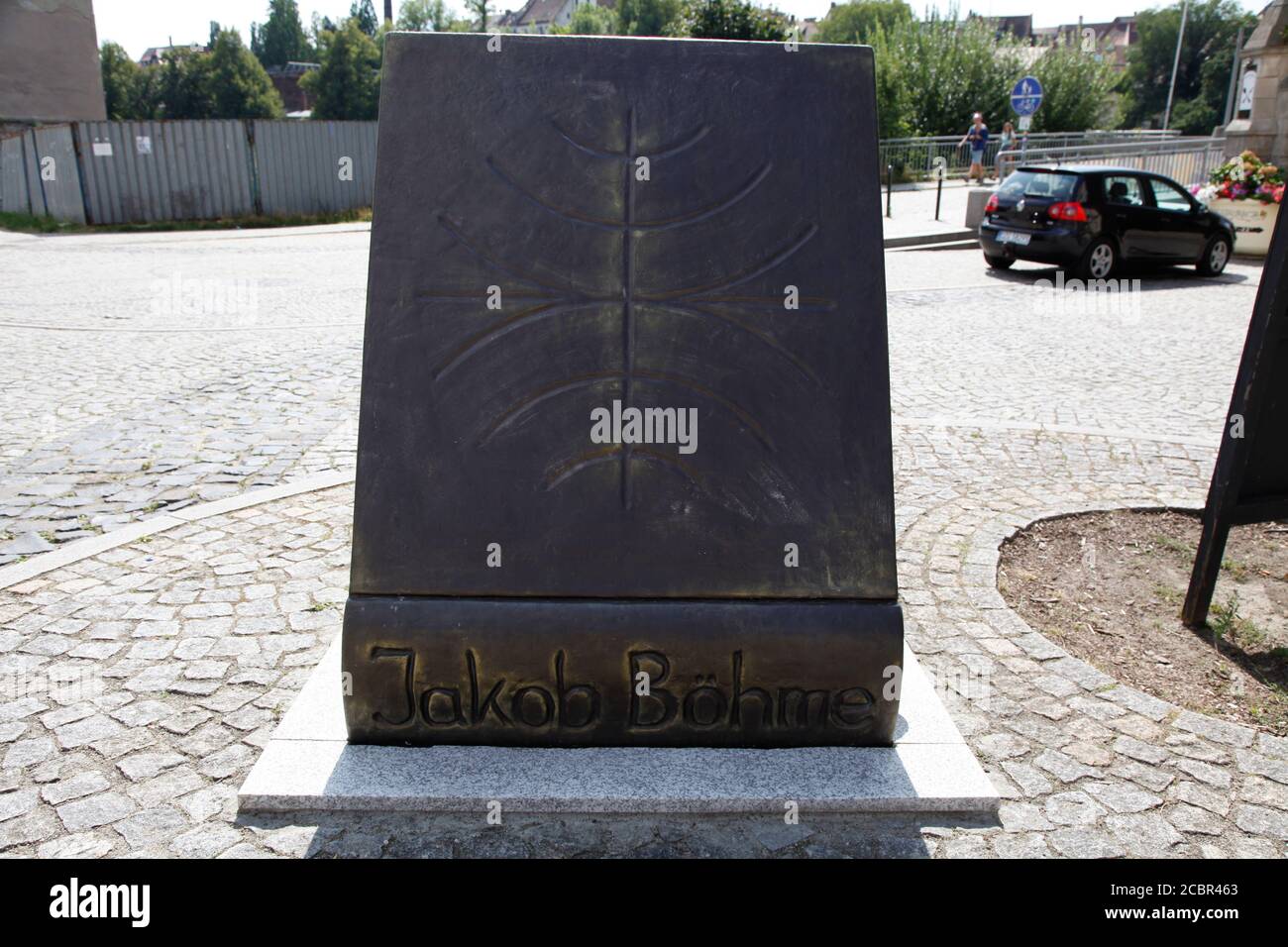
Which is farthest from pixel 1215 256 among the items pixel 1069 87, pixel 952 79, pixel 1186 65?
pixel 1186 65

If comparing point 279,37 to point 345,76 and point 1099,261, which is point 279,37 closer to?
point 345,76

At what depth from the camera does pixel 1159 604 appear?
4.41 metres

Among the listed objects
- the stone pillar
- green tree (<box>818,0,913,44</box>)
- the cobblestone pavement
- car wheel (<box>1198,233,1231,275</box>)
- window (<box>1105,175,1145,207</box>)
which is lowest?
the cobblestone pavement

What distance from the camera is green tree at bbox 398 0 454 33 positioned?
8950 cm

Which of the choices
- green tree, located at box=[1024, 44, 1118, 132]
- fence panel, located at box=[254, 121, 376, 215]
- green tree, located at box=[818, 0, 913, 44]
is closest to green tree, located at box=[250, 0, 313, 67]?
green tree, located at box=[818, 0, 913, 44]

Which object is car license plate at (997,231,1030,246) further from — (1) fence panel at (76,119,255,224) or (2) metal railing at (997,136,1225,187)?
(1) fence panel at (76,119,255,224)

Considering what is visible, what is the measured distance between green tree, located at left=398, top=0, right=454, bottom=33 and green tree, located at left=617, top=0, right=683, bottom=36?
17.2 metres

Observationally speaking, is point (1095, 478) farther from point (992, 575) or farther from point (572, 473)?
point (572, 473)

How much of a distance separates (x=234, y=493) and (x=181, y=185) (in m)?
22.2

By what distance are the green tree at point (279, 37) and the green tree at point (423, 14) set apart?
2328 cm

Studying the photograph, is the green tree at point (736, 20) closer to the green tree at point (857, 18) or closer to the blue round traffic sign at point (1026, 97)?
the blue round traffic sign at point (1026, 97)

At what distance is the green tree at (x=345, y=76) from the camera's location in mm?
64500

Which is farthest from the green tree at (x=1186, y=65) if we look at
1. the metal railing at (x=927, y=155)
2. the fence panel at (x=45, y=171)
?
the fence panel at (x=45, y=171)

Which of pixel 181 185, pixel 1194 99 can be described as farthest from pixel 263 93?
pixel 1194 99
